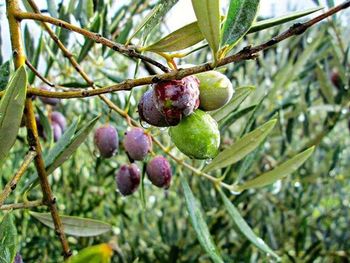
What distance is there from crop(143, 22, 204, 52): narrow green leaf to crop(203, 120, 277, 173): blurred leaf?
0.39 m

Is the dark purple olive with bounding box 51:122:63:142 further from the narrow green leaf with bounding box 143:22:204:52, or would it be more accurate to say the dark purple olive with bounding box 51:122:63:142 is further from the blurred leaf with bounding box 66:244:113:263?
the blurred leaf with bounding box 66:244:113:263

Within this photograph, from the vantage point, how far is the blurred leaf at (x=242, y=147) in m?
1.31

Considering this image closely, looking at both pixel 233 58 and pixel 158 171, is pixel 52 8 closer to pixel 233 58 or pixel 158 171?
pixel 158 171

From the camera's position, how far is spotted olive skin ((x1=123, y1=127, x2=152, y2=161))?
133 centimetres

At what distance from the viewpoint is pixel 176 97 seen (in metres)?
0.85

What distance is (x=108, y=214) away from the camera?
2.60 meters

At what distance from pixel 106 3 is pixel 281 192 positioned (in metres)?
1.32

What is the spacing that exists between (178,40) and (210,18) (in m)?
0.13

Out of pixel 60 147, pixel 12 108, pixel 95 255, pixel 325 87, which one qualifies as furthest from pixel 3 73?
pixel 325 87

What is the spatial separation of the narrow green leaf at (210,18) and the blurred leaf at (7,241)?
15.1 inches

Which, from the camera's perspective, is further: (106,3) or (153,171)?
(106,3)

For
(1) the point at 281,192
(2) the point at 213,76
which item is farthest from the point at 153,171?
(1) the point at 281,192

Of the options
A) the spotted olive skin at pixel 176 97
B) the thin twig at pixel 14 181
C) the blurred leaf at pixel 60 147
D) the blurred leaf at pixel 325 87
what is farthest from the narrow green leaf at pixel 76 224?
the blurred leaf at pixel 325 87

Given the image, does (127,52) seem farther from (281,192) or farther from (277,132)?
(281,192)
